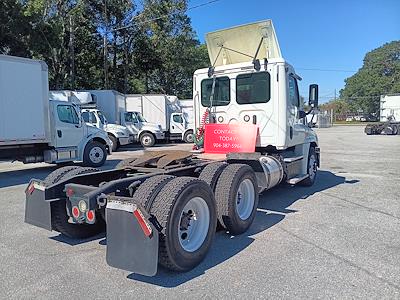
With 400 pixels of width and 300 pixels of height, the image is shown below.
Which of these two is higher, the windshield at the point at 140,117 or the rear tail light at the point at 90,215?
the windshield at the point at 140,117

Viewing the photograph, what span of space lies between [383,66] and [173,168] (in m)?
109

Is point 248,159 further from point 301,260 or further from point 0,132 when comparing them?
point 0,132

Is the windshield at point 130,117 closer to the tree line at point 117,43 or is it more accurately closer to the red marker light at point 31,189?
the tree line at point 117,43

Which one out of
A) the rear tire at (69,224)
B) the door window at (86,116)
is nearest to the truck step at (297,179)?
the rear tire at (69,224)

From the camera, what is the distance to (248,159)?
6.21 meters

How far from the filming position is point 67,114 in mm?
12609

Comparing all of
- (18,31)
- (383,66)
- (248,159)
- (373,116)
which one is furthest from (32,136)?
(383,66)

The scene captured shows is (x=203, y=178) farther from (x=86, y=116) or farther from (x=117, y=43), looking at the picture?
(x=117, y=43)

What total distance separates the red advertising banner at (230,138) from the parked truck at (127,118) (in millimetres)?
15282

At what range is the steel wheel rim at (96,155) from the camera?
13.3m

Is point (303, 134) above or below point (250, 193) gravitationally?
above

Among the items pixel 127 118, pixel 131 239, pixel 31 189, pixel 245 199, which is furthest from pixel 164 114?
pixel 131 239

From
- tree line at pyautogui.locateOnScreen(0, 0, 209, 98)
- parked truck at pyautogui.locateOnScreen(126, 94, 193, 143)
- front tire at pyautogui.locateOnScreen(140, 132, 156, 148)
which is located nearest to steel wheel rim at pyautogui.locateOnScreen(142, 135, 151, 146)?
front tire at pyautogui.locateOnScreen(140, 132, 156, 148)

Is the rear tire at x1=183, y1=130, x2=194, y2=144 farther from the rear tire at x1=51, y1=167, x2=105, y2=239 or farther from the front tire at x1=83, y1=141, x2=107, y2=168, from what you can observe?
the rear tire at x1=51, y1=167, x2=105, y2=239
